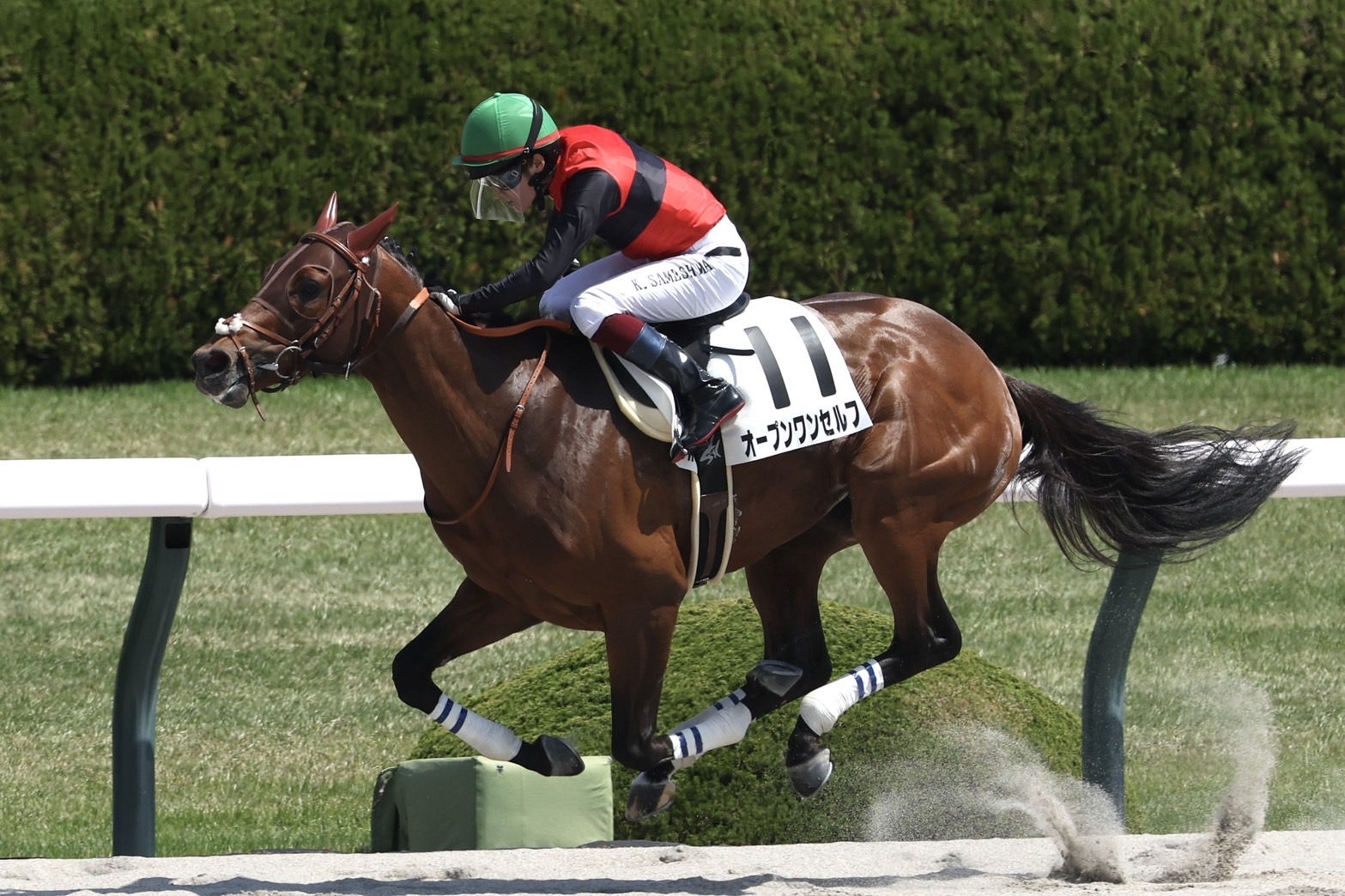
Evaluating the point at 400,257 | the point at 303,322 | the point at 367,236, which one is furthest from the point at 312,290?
the point at 400,257

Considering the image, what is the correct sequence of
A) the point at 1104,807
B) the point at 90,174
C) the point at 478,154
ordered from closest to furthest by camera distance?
the point at 478,154 < the point at 1104,807 < the point at 90,174

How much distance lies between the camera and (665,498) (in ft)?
14.3

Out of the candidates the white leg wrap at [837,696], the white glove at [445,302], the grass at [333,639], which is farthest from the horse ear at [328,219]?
the grass at [333,639]

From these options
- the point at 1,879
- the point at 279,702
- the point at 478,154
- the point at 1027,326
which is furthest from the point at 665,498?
the point at 1027,326

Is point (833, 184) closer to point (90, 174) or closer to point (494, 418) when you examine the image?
point (90, 174)

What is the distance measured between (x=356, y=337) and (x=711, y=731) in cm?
117

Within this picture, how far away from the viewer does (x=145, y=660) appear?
4.68m

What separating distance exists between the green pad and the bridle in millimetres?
1123

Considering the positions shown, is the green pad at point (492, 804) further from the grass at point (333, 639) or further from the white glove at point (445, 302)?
the white glove at point (445, 302)

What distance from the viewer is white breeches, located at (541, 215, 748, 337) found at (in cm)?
435

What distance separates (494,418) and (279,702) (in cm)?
280

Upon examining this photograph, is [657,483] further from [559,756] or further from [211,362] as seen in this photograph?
[211,362]

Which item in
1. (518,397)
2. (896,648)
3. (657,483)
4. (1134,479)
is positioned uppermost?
(518,397)

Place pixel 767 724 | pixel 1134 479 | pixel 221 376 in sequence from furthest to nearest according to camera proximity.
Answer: pixel 1134 479, pixel 767 724, pixel 221 376
